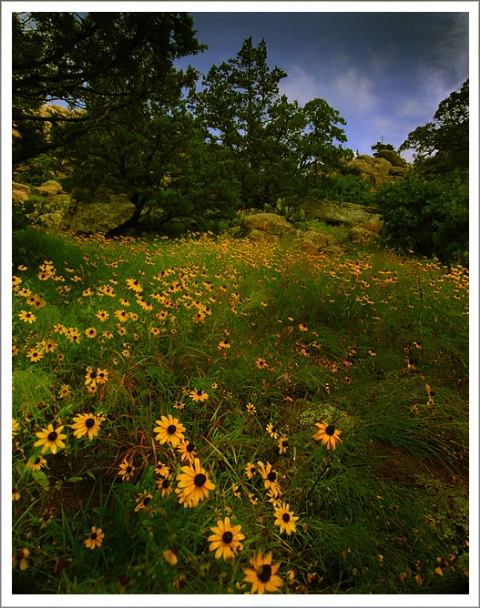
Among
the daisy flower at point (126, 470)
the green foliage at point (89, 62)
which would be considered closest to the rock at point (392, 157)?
the green foliage at point (89, 62)

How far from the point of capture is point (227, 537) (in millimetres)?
987

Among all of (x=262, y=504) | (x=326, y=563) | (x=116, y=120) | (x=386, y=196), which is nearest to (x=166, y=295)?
(x=262, y=504)

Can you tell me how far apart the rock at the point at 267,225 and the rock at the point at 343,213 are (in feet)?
10.2

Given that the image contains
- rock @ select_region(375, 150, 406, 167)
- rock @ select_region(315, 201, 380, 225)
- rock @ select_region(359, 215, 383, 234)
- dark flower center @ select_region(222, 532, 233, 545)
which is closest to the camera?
dark flower center @ select_region(222, 532, 233, 545)

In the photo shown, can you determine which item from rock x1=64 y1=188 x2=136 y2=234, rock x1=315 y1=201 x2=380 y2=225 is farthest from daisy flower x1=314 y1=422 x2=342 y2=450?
rock x1=315 y1=201 x2=380 y2=225

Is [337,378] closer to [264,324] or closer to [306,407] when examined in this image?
[306,407]

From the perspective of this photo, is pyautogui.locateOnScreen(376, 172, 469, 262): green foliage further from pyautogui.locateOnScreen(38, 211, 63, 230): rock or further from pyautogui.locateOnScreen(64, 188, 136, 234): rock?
pyautogui.locateOnScreen(38, 211, 63, 230): rock

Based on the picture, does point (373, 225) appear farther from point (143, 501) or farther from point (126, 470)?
point (143, 501)

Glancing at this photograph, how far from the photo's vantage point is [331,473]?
1.58 metres

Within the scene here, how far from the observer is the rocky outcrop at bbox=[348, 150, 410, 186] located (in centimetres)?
1827

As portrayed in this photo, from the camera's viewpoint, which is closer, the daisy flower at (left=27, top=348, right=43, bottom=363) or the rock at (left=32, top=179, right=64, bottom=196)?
the daisy flower at (left=27, top=348, right=43, bottom=363)

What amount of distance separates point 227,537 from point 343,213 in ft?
40.6

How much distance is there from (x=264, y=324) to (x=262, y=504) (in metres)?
1.77

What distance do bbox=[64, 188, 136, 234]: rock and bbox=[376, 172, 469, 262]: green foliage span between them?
635 cm
